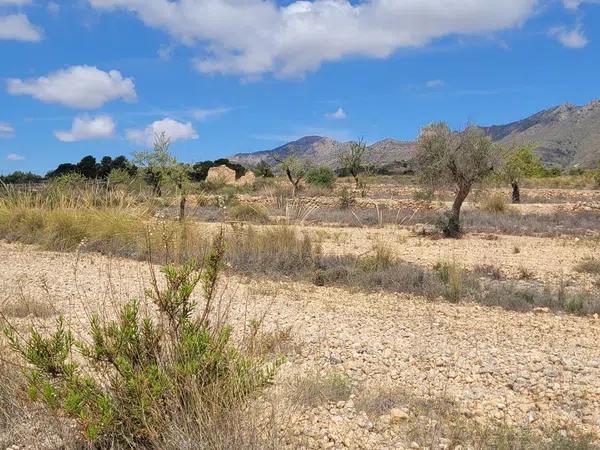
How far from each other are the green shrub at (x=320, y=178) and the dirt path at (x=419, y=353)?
3368 cm

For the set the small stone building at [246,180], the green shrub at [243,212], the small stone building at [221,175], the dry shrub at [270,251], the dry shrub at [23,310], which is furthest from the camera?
the small stone building at [246,180]

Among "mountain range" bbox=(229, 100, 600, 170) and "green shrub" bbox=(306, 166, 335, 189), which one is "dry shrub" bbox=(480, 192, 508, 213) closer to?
"green shrub" bbox=(306, 166, 335, 189)

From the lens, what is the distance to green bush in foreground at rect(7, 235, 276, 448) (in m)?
2.95

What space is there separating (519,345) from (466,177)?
484 inches

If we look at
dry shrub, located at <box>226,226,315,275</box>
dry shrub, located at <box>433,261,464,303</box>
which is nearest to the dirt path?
dry shrub, located at <box>433,261,464,303</box>

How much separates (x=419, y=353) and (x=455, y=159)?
13.0 meters

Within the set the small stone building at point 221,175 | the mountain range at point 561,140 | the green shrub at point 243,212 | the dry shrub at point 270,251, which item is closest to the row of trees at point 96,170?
the small stone building at point 221,175

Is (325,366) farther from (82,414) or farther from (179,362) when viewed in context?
(82,414)

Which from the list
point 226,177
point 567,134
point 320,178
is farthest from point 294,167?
point 567,134

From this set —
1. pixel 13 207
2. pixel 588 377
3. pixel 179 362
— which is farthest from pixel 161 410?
pixel 13 207

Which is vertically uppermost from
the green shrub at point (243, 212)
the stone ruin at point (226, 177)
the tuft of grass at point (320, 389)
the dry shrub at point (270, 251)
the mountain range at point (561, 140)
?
the mountain range at point (561, 140)

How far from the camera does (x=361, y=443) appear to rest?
11.8 ft

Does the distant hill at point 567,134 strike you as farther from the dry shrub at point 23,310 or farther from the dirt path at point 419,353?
the dry shrub at point 23,310

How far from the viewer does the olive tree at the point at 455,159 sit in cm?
1741
